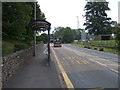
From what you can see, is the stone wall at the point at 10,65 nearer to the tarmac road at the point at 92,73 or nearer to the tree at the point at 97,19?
the tarmac road at the point at 92,73

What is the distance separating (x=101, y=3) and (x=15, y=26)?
248ft

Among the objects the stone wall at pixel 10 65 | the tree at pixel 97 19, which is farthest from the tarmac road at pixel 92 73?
the tree at pixel 97 19

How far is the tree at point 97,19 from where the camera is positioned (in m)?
79.7

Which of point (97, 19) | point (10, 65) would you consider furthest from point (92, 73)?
point (97, 19)

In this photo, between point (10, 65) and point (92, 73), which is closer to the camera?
point (10, 65)

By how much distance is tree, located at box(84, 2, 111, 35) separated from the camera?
79694mm

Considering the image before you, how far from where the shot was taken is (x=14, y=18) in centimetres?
1201

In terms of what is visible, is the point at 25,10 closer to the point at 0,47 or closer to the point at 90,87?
the point at 0,47

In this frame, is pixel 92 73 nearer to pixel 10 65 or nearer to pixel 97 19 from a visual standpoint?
pixel 10 65

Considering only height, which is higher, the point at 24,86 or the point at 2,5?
the point at 2,5

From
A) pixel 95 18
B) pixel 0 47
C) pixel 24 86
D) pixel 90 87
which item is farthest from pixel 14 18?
pixel 95 18

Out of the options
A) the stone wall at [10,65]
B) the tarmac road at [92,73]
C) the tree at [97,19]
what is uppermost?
the tree at [97,19]

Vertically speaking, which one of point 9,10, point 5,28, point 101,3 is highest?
point 101,3

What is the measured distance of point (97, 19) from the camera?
263ft
